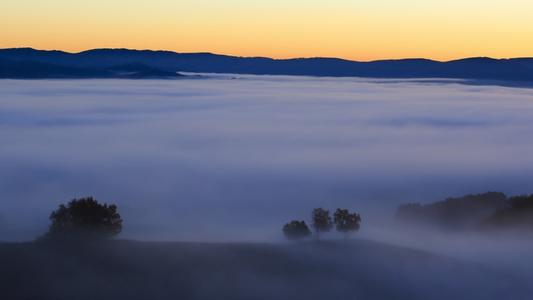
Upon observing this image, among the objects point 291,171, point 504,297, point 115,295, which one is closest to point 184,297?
point 115,295

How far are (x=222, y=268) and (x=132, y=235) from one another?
3954cm

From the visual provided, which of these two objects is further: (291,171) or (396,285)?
(291,171)

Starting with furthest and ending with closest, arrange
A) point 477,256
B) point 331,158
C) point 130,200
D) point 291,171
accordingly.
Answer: point 331,158, point 291,171, point 130,200, point 477,256

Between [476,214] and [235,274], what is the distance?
4519 cm

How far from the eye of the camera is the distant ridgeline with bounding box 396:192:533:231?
67188mm

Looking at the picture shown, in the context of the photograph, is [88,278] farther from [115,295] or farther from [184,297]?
[184,297]

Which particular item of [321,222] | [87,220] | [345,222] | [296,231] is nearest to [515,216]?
[345,222]

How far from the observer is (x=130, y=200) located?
128m

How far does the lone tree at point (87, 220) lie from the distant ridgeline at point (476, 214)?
35.2 meters

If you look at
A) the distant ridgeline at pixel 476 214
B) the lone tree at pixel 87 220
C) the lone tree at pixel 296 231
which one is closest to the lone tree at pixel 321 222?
the lone tree at pixel 296 231

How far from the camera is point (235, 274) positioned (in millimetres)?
41531

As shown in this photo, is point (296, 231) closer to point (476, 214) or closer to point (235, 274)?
point (235, 274)

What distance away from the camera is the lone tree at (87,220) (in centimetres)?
5566

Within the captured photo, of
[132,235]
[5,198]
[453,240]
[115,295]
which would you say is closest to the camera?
[115,295]
